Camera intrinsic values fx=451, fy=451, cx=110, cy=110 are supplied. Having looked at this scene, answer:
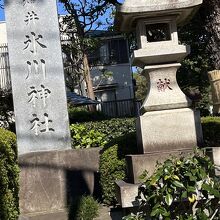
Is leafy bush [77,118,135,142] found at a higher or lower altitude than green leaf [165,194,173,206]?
higher

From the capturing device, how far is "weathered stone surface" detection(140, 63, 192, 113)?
5.40m

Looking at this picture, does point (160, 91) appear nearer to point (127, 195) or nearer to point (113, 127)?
point (127, 195)

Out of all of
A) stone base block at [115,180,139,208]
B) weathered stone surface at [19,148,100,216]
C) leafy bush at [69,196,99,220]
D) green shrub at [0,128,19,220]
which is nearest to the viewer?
stone base block at [115,180,139,208]

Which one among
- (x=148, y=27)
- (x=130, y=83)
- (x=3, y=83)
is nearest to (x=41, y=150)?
(x=148, y=27)

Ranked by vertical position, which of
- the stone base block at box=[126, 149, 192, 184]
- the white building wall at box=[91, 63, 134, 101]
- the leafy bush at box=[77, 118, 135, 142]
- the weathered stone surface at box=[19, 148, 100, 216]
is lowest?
the weathered stone surface at box=[19, 148, 100, 216]

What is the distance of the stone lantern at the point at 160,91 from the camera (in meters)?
5.25

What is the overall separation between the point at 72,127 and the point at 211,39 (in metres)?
4.10

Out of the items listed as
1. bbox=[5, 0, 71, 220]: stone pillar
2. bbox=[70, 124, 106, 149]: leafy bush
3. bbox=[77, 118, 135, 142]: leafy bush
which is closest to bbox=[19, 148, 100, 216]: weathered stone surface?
bbox=[5, 0, 71, 220]: stone pillar

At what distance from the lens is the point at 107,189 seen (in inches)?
290

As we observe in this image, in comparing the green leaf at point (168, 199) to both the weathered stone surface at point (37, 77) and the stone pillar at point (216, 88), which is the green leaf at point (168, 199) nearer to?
the stone pillar at point (216, 88)

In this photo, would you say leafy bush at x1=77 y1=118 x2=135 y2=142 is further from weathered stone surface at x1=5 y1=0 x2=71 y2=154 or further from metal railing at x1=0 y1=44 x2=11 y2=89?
metal railing at x1=0 y1=44 x2=11 y2=89

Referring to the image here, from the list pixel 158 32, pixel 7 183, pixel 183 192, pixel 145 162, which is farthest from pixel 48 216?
pixel 183 192

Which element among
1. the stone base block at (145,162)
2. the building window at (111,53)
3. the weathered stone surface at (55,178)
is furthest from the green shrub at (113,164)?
the building window at (111,53)

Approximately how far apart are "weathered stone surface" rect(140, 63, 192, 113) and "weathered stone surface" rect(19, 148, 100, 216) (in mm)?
3671
